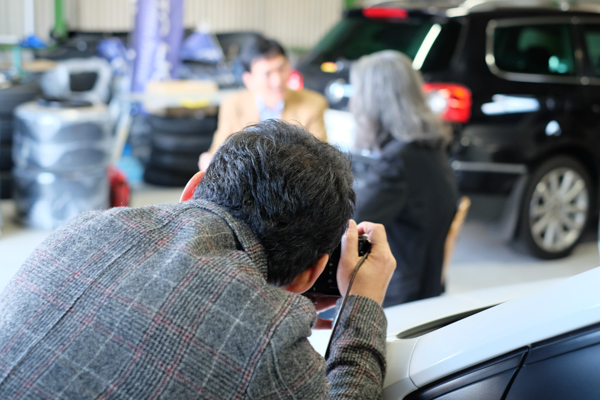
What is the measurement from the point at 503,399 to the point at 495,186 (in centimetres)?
292

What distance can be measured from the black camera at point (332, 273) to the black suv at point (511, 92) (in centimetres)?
247

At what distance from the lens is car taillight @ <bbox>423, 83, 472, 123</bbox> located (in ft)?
11.5

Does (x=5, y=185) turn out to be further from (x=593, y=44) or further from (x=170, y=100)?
(x=593, y=44)

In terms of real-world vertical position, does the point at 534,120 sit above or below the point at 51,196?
above

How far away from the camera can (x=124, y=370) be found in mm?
749

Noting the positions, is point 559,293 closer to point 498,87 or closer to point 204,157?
point 204,157

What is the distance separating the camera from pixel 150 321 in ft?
2.50

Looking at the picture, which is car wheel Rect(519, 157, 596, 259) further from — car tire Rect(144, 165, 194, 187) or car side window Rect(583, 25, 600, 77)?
car tire Rect(144, 165, 194, 187)

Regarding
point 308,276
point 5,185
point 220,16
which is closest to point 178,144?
point 5,185

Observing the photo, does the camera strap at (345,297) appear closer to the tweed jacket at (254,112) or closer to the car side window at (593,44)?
the tweed jacket at (254,112)

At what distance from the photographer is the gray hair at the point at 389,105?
2232 mm

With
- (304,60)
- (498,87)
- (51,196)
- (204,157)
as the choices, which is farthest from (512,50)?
(51,196)

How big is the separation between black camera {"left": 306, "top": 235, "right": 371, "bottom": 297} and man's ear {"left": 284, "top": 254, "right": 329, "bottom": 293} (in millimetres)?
190

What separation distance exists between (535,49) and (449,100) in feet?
2.50
